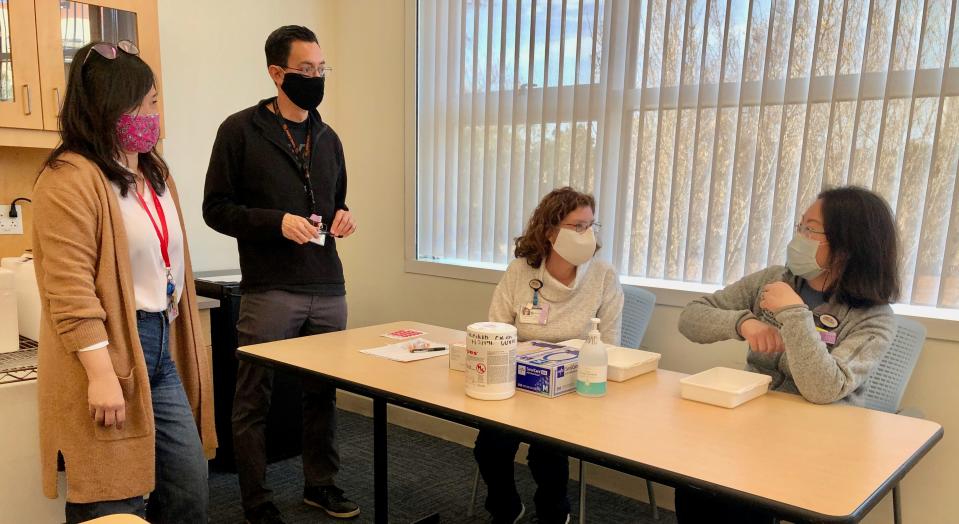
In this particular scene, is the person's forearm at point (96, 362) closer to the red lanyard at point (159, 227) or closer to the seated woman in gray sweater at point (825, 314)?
the red lanyard at point (159, 227)

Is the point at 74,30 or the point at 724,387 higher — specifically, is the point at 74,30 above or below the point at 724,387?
above

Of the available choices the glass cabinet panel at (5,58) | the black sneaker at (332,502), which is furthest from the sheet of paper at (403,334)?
the glass cabinet panel at (5,58)

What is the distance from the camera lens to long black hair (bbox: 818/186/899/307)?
1.67 m

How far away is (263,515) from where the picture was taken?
2.20 metres

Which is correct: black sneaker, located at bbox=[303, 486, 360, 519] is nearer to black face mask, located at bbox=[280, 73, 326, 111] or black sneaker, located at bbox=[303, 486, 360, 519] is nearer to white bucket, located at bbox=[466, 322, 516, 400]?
white bucket, located at bbox=[466, 322, 516, 400]

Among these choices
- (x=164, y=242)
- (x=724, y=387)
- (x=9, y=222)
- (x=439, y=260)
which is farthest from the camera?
(x=439, y=260)

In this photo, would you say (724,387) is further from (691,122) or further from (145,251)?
(145,251)

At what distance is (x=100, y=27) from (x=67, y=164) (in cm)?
130

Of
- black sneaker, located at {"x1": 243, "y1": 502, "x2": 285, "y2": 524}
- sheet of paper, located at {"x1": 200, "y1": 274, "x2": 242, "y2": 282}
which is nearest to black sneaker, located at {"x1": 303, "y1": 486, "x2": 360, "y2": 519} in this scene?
black sneaker, located at {"x1": 243, "y1": 502, "x2": 285, "y2": 524}

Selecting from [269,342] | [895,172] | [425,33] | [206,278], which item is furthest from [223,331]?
[895,172]

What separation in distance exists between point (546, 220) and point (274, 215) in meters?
0.88

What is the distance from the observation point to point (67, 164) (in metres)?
1.42

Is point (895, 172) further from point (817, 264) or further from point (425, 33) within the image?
point (425, 33)

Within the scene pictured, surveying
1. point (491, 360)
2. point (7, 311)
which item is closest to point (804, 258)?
point (491, 360)
